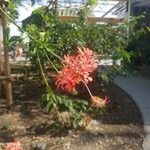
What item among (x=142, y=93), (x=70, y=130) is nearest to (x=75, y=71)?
(x=70, y=130)

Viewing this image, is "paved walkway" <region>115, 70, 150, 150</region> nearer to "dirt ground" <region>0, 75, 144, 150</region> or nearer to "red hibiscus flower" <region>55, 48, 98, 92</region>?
"dirt ground" <region>0, 75, 144, 150</region>

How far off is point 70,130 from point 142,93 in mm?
3670

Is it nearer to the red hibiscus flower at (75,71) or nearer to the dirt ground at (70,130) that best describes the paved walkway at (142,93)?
the dirt ground at (70,130)

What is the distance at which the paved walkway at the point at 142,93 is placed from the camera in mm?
6679

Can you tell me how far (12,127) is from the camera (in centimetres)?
625

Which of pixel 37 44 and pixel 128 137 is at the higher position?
pixel 37 44

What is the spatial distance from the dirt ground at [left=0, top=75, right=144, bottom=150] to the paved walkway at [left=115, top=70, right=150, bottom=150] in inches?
3.5

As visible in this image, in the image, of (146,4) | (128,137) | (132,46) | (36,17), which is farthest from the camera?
(146,4)

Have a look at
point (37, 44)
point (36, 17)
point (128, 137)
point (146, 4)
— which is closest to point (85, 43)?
point (36, 17)

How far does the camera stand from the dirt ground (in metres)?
5.80

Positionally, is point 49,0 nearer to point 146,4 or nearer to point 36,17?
point 36,17

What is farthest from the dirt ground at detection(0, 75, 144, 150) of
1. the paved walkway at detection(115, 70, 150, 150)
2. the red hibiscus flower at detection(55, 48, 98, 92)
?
the red hibiscus flower at detection(55, 48, 98, 92)

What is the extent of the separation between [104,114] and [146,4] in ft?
34.7

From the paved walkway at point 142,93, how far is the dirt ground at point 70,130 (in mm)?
89
